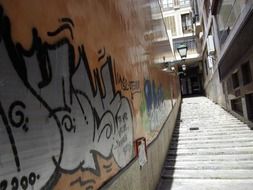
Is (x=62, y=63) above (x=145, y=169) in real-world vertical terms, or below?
above

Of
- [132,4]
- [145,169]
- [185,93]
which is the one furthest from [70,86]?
[185,93]

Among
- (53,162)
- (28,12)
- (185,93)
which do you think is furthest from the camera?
(185,93)

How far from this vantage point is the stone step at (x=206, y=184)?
659cm

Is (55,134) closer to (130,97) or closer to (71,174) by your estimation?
(71,174)

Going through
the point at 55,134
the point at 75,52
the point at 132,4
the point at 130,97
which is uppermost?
the point at 132,4

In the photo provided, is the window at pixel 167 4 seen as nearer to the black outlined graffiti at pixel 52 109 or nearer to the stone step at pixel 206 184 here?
the stone step at pixel 206 184

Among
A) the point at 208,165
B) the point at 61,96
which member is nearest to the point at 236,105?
the point at 208,165

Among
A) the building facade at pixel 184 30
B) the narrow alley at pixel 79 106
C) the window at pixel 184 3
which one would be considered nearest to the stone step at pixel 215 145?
the narrow alley at pixel 79 106

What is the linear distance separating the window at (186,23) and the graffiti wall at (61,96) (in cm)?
3248

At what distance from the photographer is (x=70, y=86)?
2719 millimetres

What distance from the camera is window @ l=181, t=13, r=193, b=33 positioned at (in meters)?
35.7

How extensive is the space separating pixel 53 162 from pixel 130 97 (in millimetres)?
2673

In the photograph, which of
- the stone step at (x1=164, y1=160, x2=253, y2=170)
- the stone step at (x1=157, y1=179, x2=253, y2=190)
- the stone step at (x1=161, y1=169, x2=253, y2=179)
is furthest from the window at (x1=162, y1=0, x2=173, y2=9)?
the stone step at (x1=157, y1=179, x2=253, y2=190)

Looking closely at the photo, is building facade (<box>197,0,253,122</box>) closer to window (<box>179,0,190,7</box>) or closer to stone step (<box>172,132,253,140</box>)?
stone step (<box>172,132,253,140</box>)
